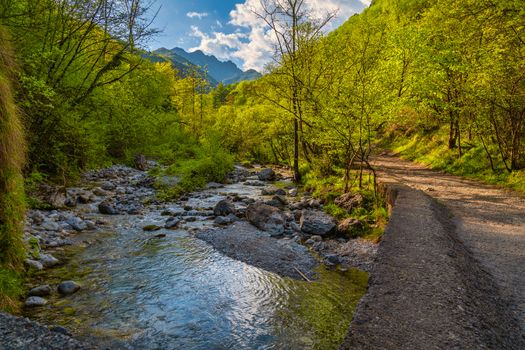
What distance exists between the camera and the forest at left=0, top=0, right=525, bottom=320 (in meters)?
8.08

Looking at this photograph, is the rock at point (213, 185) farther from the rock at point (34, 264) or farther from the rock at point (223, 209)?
A: the rock at point (34, 264)

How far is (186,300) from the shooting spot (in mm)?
6668

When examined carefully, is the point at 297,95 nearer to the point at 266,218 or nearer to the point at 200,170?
the point at 200,170

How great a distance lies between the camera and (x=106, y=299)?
21.3 ft

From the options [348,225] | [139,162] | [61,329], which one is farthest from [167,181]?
[61,329]

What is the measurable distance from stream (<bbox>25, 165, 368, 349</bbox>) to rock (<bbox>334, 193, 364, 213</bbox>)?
200 inches

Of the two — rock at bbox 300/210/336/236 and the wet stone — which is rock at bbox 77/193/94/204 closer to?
the wet stone

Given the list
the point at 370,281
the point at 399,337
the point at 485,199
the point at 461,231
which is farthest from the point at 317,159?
the point at 399,337

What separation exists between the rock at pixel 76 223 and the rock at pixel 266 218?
572cm

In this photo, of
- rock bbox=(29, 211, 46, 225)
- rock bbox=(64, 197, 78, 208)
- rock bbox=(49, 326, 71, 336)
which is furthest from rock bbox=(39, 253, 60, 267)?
rock bbox=(64, 197, 78, 208)

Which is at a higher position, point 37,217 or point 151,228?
point 37,217

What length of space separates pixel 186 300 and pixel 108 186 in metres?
13.3

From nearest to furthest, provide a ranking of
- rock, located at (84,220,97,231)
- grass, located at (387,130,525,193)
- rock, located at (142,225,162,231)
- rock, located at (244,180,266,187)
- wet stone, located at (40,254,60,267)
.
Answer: wet stone, located at (40,254,60,267) < rock, located at (84,220,97,231) < rock, located at (142,225,162,231) < grass, located at (387,130,525,193) < rock, located at (244,180,266,187)

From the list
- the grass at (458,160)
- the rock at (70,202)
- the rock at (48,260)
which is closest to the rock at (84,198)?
the rock at (70,202)
